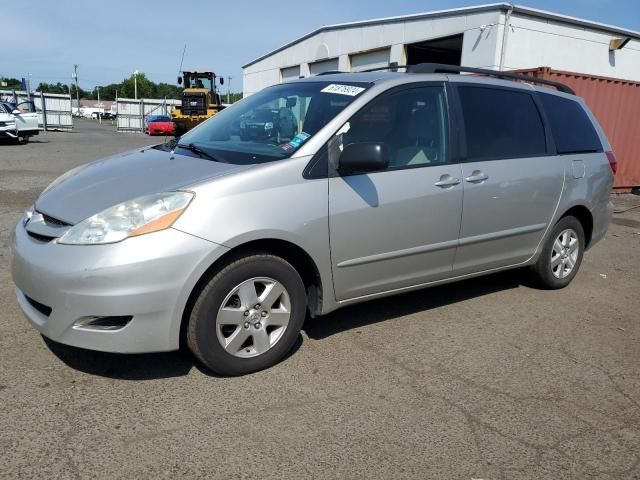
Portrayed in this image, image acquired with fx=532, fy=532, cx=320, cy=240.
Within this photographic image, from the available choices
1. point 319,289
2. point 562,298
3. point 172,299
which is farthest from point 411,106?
point 562,298

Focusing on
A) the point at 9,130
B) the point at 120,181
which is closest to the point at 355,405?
the point at 120,181

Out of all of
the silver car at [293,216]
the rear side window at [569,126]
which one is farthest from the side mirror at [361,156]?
the rear side window at [569,126]

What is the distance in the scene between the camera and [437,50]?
62.5ft

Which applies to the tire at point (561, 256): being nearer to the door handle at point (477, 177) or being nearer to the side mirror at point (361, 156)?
the door handle at point (477, 177)

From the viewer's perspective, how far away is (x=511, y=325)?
13.4 feet

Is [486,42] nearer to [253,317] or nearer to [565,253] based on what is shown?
[565,253]

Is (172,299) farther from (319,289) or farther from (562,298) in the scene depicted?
(562,298)

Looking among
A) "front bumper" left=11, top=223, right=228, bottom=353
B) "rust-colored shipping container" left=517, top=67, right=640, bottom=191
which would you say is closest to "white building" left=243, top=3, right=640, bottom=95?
"rust-colored shipping container" left=517, top=67, right=640, bottom=191

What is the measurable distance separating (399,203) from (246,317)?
124 centimetres

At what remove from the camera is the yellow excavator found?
2564 cm

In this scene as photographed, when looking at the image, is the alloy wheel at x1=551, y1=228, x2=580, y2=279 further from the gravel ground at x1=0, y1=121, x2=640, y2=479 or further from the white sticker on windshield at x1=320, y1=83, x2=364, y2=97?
the white sticker on windshield at x1=320, y1=83, x2=364, y2=97

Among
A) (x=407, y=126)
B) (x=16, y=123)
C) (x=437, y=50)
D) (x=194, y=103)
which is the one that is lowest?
(x=407, y=126)

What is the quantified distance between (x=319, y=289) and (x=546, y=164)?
238 centimetres

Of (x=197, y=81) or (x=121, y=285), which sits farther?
(x=197, y=81)
